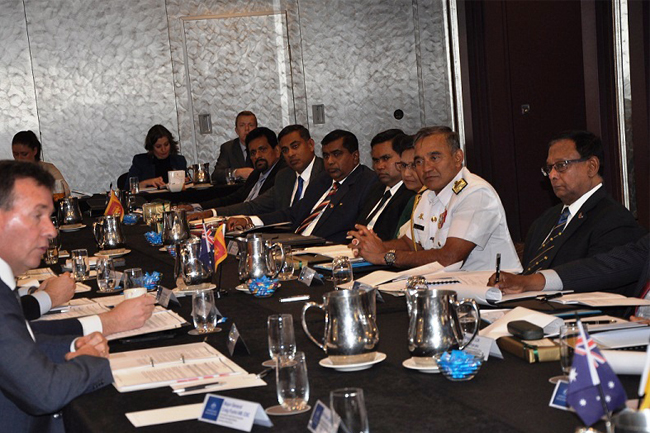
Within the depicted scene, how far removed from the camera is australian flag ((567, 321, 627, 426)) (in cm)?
124

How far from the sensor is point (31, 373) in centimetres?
185

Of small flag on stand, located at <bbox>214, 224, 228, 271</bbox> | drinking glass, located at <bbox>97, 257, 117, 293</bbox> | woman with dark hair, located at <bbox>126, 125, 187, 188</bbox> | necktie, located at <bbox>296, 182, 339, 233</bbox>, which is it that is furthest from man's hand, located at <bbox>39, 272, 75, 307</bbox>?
woman with dark hair, located at <bbox>126, 125, 187, 188</bbox>

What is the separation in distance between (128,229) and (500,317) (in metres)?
3.54

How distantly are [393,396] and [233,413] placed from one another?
317 mm

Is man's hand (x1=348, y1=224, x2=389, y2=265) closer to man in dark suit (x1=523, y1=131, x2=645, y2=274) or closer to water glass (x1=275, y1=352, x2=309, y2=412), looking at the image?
man in dark suit (x1=523, y1=131, x2=645, y2=274)

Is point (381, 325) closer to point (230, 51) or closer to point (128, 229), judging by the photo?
point (128, 229)

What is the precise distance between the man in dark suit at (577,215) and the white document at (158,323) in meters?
1.51

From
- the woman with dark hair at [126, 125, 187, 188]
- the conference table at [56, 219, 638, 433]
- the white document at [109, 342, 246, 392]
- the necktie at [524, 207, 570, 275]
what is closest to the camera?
the conference table at [56, 219, 638, 433]

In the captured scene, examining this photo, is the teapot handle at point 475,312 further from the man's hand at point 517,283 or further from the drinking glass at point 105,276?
the drinking glass at point 105,276

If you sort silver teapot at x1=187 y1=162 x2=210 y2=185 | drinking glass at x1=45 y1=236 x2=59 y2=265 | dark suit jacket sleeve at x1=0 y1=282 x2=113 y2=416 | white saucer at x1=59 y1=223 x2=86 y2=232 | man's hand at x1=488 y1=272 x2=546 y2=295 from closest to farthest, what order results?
1. dark suit jacket sleeve at x1=0 y1=282 x2=113 y2=416
2. man's hand at x1=488 y1=272 x2=546 y2=295
3. drinking glass at x1=45 y1=236 x2=59 y2=265
4. white saucer at x1=59 y1=223 x2=86 y2=232
5. silver teapot at x1=187 y1=162 x2=210 y2=185

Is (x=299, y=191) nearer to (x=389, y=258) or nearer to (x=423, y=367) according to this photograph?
(x=389, y=258)

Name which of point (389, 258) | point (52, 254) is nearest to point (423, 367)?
point (389, 258)

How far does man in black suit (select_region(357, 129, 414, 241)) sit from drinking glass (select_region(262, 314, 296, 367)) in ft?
8.36

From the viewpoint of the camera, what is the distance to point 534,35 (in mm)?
7121
